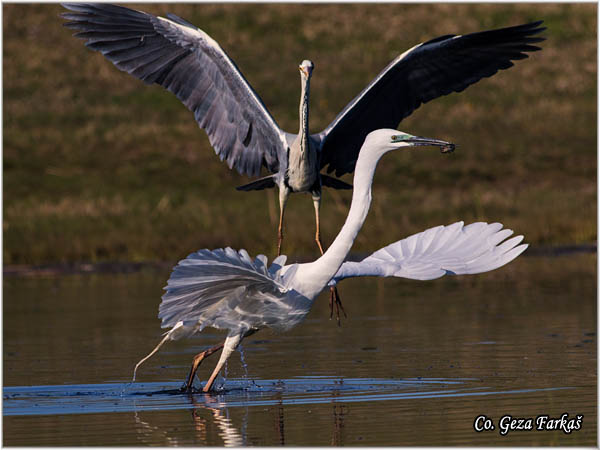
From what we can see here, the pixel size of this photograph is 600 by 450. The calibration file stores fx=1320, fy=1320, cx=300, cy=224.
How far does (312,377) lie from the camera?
364 inches

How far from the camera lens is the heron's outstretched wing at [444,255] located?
27.4ft

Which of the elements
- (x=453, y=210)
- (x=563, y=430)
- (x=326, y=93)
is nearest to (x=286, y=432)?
(x=563, y=430)

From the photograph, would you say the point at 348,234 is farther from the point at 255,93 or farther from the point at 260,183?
the point at 260,183

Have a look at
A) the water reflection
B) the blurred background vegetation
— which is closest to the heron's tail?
the water reflection

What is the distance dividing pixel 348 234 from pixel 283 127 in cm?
2252

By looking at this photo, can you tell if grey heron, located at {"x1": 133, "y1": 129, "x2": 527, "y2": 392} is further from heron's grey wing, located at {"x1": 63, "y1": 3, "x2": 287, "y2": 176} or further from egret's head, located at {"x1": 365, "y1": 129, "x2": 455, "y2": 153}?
heron's grey wing, located at {"x1": 63, "y1": 3, "x2": 287, "y2": 176}

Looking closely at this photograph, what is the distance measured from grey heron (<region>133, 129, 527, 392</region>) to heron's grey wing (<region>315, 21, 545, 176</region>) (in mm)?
2059

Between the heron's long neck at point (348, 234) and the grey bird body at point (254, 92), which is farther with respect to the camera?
the grey bird body at point (254, 92)

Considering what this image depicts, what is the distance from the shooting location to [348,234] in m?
8.02

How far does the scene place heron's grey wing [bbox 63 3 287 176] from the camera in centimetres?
1049

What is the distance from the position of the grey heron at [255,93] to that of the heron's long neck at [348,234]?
2.06 m

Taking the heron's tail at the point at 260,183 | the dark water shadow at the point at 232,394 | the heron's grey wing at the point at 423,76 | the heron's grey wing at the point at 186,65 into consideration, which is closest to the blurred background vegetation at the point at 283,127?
the heron's tail at the point at 260,183

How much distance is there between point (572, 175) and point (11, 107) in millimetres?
14840

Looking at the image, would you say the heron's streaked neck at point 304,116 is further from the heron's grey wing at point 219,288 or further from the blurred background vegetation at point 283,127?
the blurred background vegetation at point 283,127
